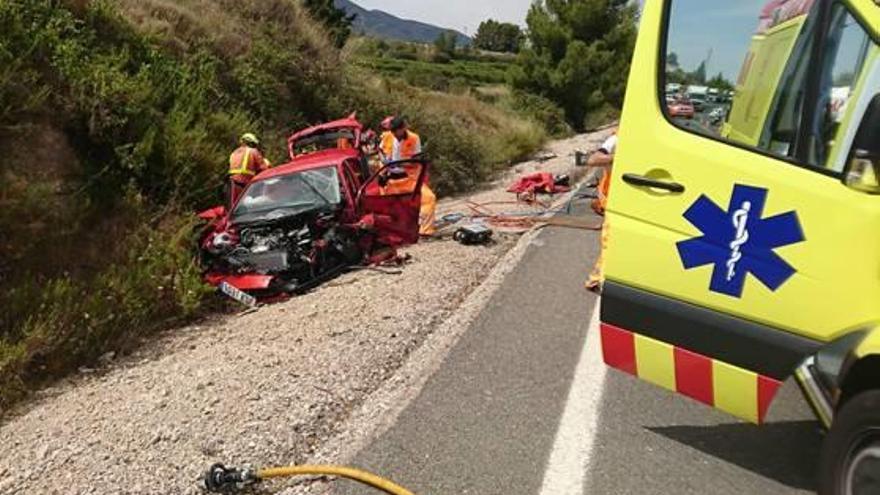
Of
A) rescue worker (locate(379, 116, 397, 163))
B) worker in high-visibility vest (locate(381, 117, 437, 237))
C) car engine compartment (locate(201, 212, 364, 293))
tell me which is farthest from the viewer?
rescue worker (locate(379, 116, 397, 163))

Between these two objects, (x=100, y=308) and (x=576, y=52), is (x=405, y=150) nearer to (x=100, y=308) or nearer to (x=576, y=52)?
(x=100, y=308)

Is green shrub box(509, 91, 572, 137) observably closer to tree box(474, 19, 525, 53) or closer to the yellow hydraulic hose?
the yellow hydraulic hose

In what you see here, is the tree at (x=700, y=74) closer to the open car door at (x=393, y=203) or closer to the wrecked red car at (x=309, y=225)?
the wrecked red car at (x=309, y=225)

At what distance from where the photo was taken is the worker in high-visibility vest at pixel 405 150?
11336 millimetres

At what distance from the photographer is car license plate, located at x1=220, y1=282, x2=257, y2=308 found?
8.34 m

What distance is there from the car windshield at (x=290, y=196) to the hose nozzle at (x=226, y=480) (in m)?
5.85

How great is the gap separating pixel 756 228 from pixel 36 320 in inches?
251

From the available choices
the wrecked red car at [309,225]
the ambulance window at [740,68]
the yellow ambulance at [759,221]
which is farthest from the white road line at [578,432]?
the wrecked red car at [309,225]

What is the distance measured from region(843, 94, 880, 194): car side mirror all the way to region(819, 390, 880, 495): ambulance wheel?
74 centimetres

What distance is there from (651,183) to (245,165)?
853cm

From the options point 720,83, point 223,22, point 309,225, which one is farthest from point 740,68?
point 223,22

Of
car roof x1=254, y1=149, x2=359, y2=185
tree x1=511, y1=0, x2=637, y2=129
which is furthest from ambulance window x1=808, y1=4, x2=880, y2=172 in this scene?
tree x1=511, y1=0, x2=637, y2=129

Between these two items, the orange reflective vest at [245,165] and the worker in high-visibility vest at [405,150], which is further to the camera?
the worker in high-visibility vest at [405,150]

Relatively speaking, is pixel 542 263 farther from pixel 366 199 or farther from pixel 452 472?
pixel 452 472
